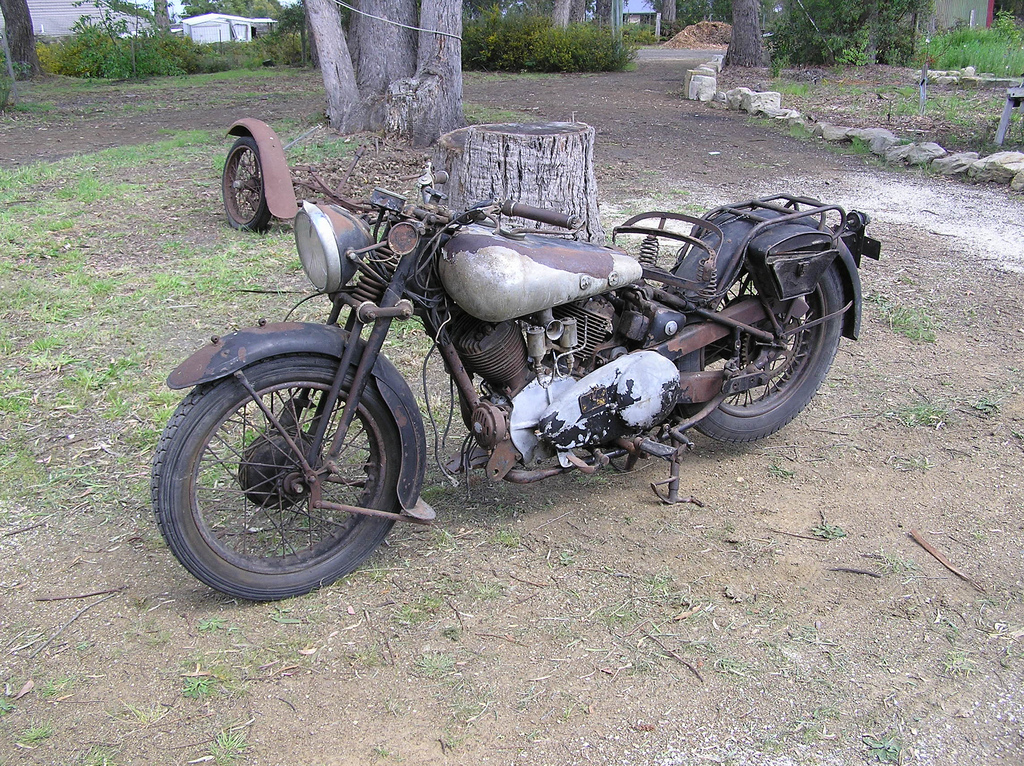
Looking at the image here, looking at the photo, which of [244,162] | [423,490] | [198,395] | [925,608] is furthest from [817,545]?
[244,162]

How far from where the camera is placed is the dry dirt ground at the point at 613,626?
2270 mm

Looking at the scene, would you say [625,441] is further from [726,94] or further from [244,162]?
[726,94]

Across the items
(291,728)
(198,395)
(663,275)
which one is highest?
(663,275)

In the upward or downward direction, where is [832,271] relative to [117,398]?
upward

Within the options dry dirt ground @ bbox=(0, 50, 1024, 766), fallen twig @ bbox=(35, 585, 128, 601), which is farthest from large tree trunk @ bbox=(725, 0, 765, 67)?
fallen twig @ bbox=(35, 585, 128, 601)

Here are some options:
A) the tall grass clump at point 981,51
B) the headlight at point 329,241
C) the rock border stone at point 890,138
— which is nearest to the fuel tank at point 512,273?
the headlight at point 329,241

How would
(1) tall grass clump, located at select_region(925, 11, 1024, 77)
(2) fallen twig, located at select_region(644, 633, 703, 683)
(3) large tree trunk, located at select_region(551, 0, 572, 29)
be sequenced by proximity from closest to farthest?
(2) fallen twig, located at select_region(644, 633, 703, 683) < (1) tall grass clump, located at select_region(925, 11, 1024, 77) < (3) large tree trunk, located at select_region(551, 0, 572, 29)

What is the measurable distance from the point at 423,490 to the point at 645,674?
128 centimetres

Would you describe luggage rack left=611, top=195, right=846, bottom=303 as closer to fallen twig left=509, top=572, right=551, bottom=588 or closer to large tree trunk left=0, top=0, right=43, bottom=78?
fallen twig left=509, top=572, right=551, bottom=588

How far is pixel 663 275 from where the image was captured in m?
3.32

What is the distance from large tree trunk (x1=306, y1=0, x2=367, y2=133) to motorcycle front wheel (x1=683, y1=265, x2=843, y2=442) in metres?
6.78

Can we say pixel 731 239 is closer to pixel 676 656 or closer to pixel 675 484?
pixel 675 484

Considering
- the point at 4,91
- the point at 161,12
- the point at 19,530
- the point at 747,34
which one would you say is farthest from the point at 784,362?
the point at 161,12

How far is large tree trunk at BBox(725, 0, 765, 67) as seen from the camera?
18.1 metres
